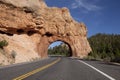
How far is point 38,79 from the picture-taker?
37.4 feet

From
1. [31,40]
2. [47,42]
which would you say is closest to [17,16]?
[31,40]

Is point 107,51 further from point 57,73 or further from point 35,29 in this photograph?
point 57,73

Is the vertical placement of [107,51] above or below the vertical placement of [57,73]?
above

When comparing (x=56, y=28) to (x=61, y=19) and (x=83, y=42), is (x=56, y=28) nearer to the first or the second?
(x=61, y=19)

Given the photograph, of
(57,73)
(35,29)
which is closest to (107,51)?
(35,29)

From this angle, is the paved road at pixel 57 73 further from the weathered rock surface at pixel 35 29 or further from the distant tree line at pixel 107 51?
the distant tree line at pixel 107 51

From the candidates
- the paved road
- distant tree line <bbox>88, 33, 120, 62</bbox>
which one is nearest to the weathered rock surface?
distant tree line <bbox>88, 33, 120, 62</bbox>

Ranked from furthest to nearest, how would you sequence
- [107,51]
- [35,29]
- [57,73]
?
[107,51]
[35,29]
[57,73]

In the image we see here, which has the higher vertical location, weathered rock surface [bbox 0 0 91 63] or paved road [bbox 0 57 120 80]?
weathered rock surface [bbox 0 0 91 63]

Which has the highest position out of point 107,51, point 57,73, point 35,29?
point 35,29

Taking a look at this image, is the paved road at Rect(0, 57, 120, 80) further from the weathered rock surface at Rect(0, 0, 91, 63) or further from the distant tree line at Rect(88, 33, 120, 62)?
the distant tree line at Rect(88, 33, 120, 62)

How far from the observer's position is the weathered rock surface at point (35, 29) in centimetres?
4847

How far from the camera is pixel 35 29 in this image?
5988 centimetres

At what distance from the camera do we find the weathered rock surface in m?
48.5
